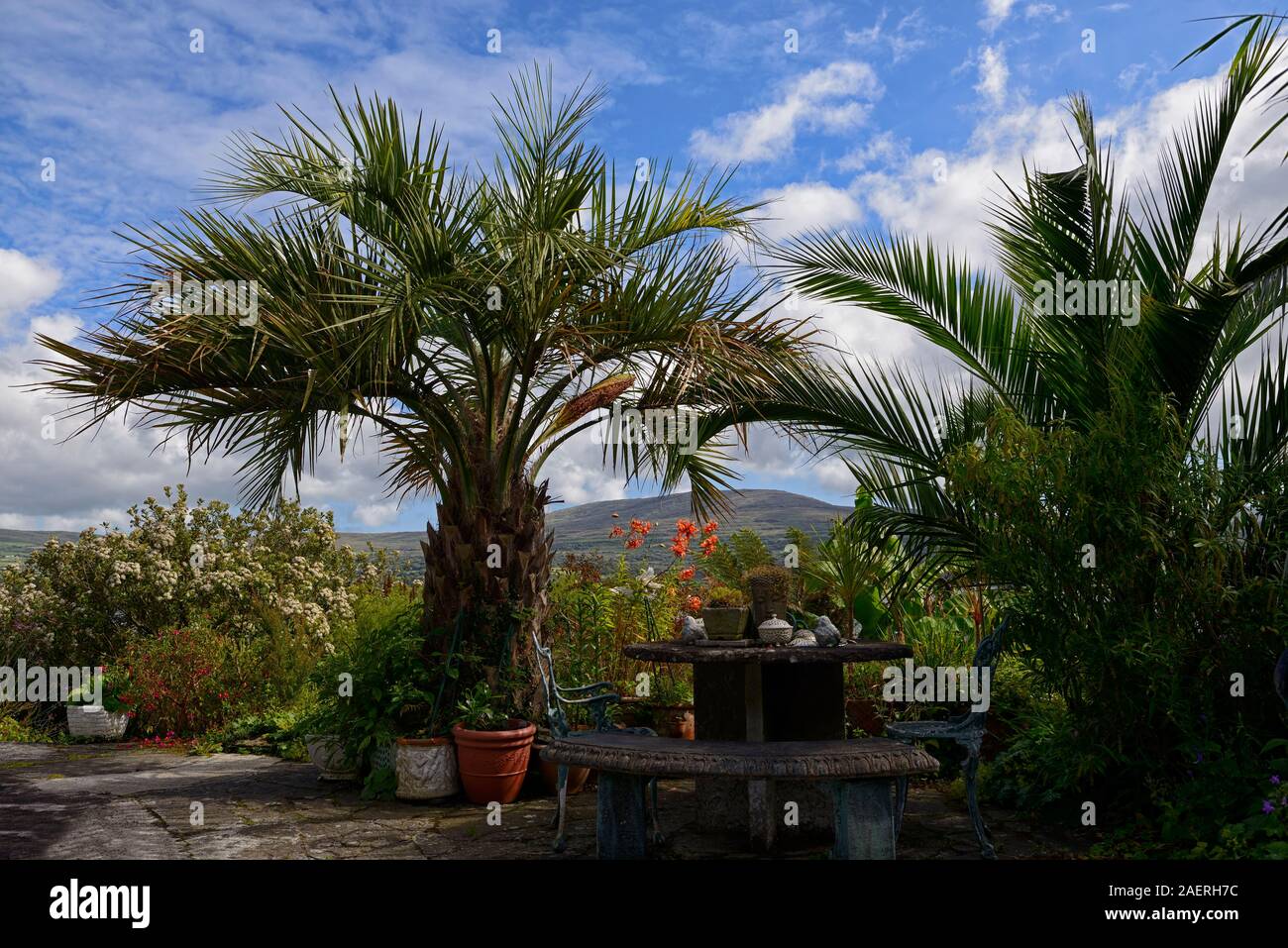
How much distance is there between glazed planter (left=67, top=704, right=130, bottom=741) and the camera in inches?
400

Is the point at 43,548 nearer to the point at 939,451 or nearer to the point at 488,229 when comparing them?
the point at 488,229

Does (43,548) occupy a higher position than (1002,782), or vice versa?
(43,548)

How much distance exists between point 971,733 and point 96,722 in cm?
930

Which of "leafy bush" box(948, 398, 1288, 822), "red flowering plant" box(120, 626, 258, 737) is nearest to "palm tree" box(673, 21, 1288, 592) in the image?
"leafy bush" box(948, 398, 1288, 822)

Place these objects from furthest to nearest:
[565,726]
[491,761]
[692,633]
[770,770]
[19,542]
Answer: [19,542] → [491,761] → [692,633] → [565,726] → [770,770]

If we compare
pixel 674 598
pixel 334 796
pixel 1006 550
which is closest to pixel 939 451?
pixel 1006 550

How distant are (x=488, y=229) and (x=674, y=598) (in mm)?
4330

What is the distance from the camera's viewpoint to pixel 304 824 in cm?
590

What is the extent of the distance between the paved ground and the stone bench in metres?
0.52

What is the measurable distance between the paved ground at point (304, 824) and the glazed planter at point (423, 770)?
95 mm

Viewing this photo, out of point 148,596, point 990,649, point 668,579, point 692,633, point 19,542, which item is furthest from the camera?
point 19,542

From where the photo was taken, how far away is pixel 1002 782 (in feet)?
20.9

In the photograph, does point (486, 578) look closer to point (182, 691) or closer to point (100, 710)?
point (182, 691)

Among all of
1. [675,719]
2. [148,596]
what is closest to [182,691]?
[148,596]
